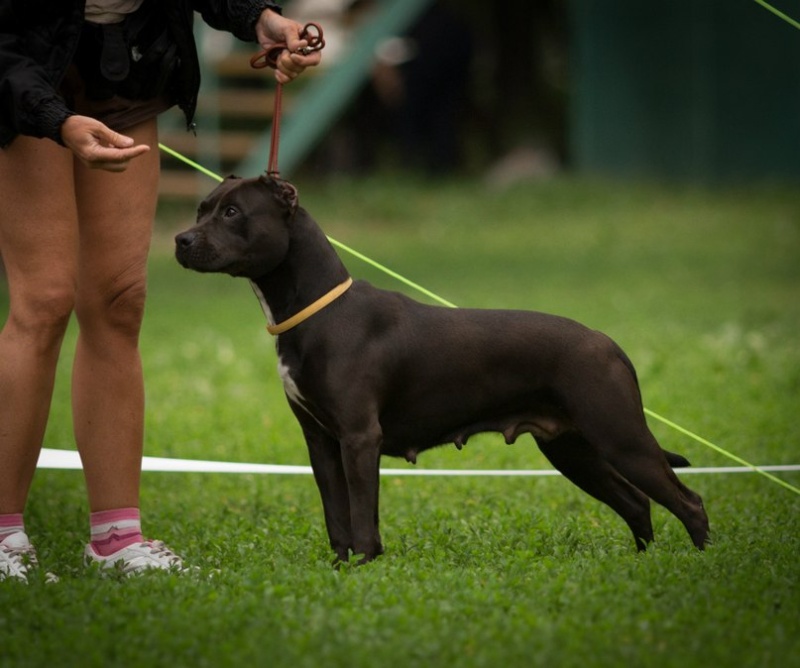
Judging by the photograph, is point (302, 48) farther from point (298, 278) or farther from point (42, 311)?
point (42, 311)

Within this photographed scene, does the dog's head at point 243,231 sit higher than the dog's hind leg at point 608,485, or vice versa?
the dog's head at point 243,231

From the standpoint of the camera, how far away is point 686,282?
14812 millimetres

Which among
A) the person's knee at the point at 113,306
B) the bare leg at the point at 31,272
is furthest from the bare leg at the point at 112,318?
the bare leg at the point at 31,272

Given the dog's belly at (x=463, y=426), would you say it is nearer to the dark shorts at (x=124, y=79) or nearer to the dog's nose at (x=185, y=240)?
the dog's nose at (x=185, y=240)

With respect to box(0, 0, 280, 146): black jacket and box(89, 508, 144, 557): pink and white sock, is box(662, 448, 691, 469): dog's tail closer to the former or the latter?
box(89, 508, 144, 557): pink and white sock

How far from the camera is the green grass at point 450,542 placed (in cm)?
393

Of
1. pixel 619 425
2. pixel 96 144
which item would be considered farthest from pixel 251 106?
pixel 96 144

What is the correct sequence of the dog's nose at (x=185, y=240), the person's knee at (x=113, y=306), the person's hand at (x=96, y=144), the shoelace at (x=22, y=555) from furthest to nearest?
the person's knee at (x=113, y=306), the shoelace at (x=22, y=555), the dog's nose at (x=185, y=240), the person's hand at (x=96, y=144)

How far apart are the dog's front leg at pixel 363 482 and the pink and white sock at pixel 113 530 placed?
2.49ft

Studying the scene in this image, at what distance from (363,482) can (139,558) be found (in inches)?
31.5

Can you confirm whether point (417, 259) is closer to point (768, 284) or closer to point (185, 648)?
point (768, 284)

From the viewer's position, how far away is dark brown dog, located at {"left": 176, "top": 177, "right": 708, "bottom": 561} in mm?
4672

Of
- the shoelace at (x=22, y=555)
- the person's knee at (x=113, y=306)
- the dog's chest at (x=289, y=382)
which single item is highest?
the person's knee at (x=113, y=306)

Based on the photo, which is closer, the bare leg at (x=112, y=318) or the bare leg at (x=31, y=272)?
the bare leg at (x=31, y=272)
